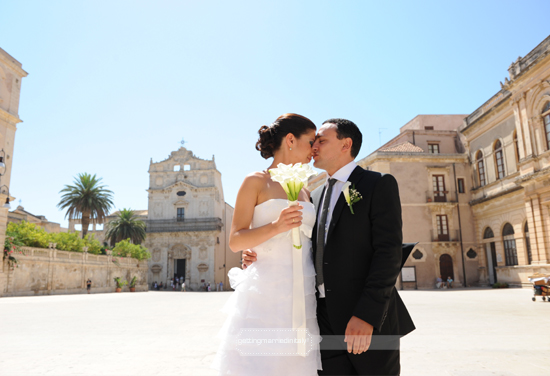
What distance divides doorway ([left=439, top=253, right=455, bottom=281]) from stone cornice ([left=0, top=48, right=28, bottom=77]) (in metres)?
32.6

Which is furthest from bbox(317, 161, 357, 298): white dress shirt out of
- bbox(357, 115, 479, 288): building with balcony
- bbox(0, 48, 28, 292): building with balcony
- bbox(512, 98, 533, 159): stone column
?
bbox(357, 115, 479, 288): building with balcony

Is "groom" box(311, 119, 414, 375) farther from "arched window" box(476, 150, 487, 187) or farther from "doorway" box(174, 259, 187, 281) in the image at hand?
"doorway" box(174, 259, 187, 281)

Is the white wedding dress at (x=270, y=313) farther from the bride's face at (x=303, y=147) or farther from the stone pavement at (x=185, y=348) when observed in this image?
the stone pavement at (x=185, y=348)

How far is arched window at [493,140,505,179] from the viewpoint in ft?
88.5

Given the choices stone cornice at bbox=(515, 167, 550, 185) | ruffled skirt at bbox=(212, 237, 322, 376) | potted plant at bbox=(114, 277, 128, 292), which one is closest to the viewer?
ruffled skirt at bbox=(212, 237, 322, 376)

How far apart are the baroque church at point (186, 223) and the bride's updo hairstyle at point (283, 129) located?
2098 inches

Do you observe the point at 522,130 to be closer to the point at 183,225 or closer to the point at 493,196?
A: the point at 493,196

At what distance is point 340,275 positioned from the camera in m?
2.32

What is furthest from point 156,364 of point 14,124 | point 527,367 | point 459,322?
point 14,124

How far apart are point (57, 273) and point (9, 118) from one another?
11.9 meters

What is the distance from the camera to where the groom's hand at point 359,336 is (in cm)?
213

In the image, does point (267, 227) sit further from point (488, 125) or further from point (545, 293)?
point (488, 125)

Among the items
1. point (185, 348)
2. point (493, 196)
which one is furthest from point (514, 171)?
point (185, 348)

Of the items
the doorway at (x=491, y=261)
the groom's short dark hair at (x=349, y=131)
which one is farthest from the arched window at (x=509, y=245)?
the groom's short dark hair at (x=349, y=131)
